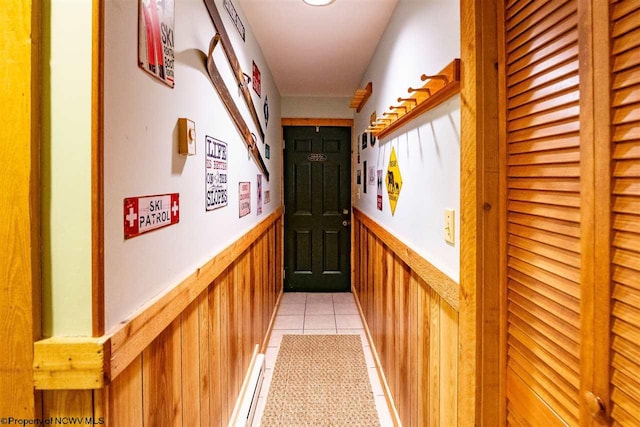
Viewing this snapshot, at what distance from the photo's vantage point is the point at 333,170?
4.71m

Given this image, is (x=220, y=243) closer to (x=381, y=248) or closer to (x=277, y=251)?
(x=381, y=248)

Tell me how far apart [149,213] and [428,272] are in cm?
103

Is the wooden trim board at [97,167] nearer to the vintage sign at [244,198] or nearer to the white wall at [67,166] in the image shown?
the white wall at [67,166]

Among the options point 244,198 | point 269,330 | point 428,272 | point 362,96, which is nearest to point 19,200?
point 428,272

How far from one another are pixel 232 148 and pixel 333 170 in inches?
112

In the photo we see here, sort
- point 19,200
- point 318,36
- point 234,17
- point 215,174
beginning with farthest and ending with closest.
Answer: point 318,36
point 234,17
point 215,174
point 19,200

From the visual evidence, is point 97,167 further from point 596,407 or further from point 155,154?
point 596,407

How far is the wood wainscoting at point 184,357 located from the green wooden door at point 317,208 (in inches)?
87.2

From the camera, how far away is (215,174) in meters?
1.61

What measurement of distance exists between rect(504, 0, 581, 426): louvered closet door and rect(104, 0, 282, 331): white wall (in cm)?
96

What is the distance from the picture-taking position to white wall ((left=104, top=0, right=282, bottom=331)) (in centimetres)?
84

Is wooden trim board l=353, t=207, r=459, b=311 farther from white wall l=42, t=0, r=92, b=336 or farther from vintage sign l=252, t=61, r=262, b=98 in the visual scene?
vintage sign l=252, t=61, r=262, b=98

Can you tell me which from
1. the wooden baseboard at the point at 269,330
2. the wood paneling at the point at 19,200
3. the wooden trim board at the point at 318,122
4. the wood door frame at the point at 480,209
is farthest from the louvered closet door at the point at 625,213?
the wooden trim board at the point at 318,122

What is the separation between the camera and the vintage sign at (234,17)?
6.38ft
